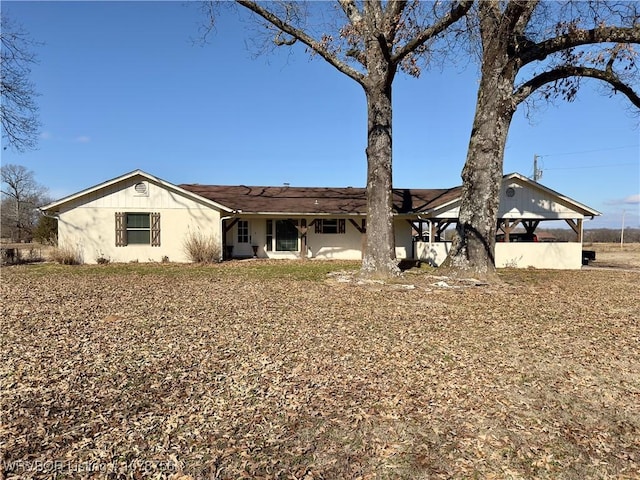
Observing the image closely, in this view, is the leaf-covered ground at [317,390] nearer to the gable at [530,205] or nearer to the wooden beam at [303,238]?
the gable at [530,205]

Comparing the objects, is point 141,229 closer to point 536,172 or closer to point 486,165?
point 486,165

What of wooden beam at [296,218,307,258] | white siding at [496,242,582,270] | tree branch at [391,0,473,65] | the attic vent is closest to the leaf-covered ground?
tree branch at [391,0,473,65]

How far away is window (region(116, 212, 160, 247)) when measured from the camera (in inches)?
632

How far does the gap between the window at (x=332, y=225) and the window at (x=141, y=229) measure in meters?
7.18

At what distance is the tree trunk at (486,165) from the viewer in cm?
1054

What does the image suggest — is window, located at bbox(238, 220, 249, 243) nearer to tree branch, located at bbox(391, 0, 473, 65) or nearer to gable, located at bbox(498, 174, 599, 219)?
tree branch, located at bbox(391, 0, 473, 65)

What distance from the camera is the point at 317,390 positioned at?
3.76 m

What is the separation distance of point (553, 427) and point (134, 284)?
32.0ft

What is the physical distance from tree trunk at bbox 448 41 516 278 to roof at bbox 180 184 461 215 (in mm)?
5440

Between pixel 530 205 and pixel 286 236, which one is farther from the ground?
pixel 530 205

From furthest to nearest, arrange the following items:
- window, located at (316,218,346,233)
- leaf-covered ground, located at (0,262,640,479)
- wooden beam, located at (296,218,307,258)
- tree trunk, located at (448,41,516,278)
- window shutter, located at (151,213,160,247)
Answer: window, located at (316,218,346,233) → wooden beam, located at (296,218,307,258) → window shutter, located at (151,213,160,247) → tree trunk, located at (448,41,516,278) → leaf-covered ground, located at (0,262,640,479)

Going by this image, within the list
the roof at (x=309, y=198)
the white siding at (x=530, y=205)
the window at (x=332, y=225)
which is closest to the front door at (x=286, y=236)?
the roof at (x=309, y=198)

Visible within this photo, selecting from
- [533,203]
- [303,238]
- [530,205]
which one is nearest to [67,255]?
[303,238]

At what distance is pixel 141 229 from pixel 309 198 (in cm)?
783
